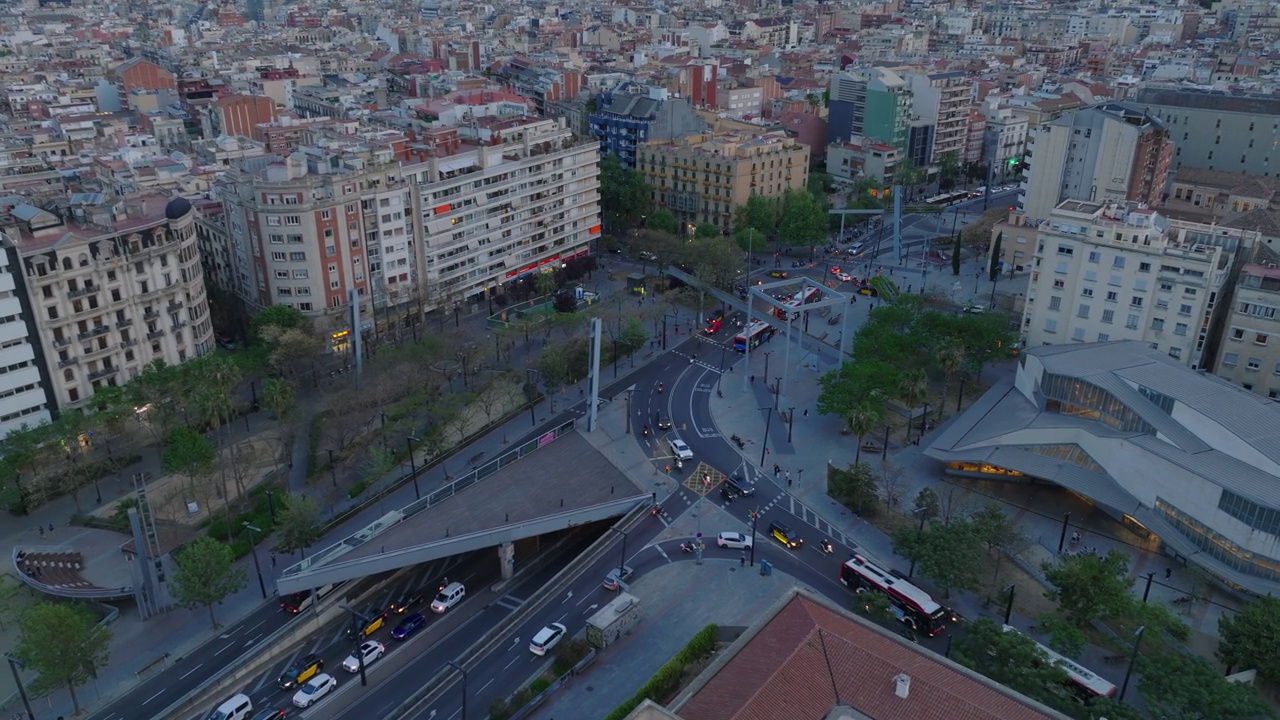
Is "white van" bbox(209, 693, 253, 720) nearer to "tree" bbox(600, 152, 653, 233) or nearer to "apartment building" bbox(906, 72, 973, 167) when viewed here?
"tree" bbox(600, 152, 653, 233)

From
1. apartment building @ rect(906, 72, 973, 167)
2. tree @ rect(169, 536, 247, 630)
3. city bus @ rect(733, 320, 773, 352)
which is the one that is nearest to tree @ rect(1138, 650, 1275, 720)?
city bus @ rect(733, 320, 773, 352)

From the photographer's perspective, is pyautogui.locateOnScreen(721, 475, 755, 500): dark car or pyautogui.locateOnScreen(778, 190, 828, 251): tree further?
pyautogui.locateOnScreen(778, 190, 828, 251): tree

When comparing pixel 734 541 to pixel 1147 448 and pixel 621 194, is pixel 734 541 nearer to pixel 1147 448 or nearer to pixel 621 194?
pixel 1147 448

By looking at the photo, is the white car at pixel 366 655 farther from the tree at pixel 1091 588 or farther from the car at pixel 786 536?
the tree at pixel 1091 588

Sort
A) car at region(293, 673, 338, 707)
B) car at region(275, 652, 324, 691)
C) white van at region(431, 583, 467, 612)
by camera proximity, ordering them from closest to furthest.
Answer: car at region(293, 673, 338, 707) < car at region(275, 652, 324, 691) < white van at region(431, 583, 467, 612)

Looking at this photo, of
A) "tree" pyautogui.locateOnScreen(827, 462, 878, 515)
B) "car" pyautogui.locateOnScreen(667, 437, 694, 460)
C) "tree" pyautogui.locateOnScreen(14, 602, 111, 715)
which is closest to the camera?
"tree" pyautogui.locateOnScreen(14, 602, 111, 715)

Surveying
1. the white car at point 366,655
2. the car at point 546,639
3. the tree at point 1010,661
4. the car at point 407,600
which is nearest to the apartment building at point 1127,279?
the tree at point 1010,661
